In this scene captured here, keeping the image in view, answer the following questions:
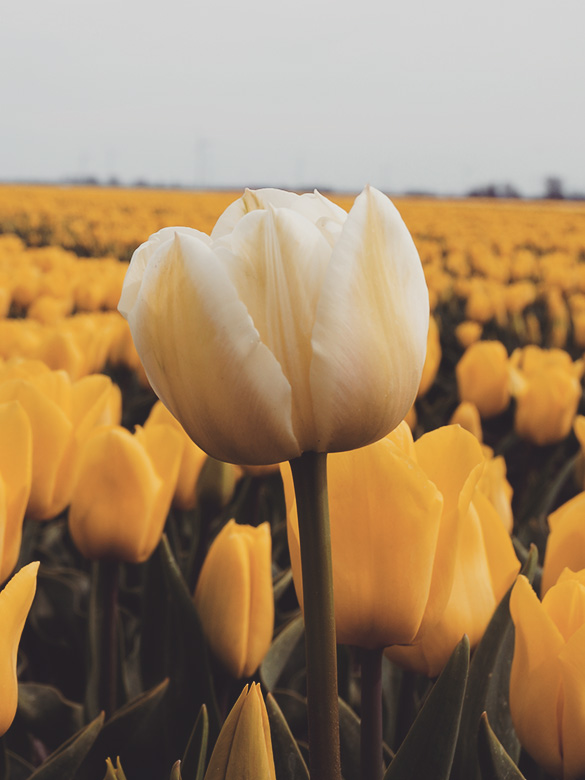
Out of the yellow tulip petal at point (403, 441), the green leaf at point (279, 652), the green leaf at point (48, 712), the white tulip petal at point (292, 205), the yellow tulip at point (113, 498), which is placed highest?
the white tulip petal at point (292, 205)

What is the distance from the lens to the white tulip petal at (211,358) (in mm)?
442

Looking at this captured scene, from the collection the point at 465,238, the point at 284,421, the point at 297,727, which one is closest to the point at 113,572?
the point at 297,727

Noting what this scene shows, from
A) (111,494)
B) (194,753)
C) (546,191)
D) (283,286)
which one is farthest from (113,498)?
(546,191)

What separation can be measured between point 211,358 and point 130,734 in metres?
0.56

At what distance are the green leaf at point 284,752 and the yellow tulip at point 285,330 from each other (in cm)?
33

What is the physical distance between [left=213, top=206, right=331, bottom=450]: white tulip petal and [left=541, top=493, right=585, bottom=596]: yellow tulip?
1.13 ft

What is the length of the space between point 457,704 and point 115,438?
0.47 m

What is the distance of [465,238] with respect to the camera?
8781 millimetres

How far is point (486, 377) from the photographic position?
203cm

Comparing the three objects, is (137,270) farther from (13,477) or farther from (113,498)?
(113,498)

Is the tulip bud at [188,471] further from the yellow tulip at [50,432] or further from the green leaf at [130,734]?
the green leaf at [130,734]

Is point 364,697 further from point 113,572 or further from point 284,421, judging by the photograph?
point 113,572

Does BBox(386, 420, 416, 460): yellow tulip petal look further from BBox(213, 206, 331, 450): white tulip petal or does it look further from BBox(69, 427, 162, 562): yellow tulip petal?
BBox(69, 427, 162, 562): yellow tulip petal

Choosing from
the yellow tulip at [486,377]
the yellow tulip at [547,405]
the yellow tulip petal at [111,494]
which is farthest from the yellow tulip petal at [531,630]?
the yellow tulip at [486,377]
